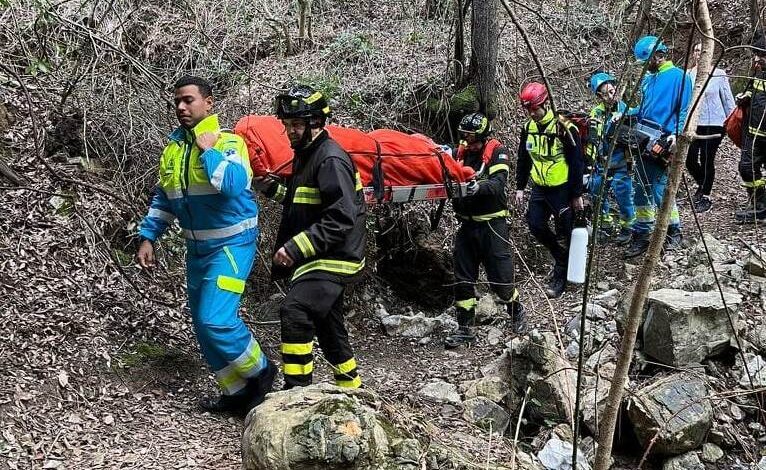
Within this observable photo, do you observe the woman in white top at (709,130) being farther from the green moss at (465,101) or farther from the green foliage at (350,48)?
the green foliage at (350,48)

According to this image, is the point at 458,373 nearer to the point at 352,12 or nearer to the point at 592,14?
the point at 352,12

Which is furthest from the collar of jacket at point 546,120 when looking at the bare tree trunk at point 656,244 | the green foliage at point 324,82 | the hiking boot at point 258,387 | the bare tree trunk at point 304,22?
the bare tree trunk at point 656,244

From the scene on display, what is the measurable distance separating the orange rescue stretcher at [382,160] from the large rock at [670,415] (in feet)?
6.66

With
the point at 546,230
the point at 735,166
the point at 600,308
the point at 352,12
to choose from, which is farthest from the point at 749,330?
the point at 352,12

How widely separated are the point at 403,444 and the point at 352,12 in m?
8.33

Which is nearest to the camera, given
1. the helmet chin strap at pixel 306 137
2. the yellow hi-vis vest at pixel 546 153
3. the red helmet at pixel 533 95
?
the helmet chin strap at pixel 306 137

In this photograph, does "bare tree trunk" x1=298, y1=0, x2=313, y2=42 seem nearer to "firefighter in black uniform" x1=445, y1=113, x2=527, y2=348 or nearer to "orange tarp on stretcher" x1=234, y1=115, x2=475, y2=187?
"firefighter in black uniform" x1=445, y1=113, x2=527, y2=348

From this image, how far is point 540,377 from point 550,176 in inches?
93.1

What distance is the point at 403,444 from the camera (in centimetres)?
306

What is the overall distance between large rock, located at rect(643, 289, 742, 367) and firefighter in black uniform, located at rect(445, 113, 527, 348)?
1184mm

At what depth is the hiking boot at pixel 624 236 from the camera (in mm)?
7814

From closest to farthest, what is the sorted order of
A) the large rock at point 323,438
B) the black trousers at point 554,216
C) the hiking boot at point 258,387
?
1. the large rock at point 323,438
2. the hiking boot at point 258,387
3. the black trousers at point 554,216

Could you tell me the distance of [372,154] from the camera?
500cm

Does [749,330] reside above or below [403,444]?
below
